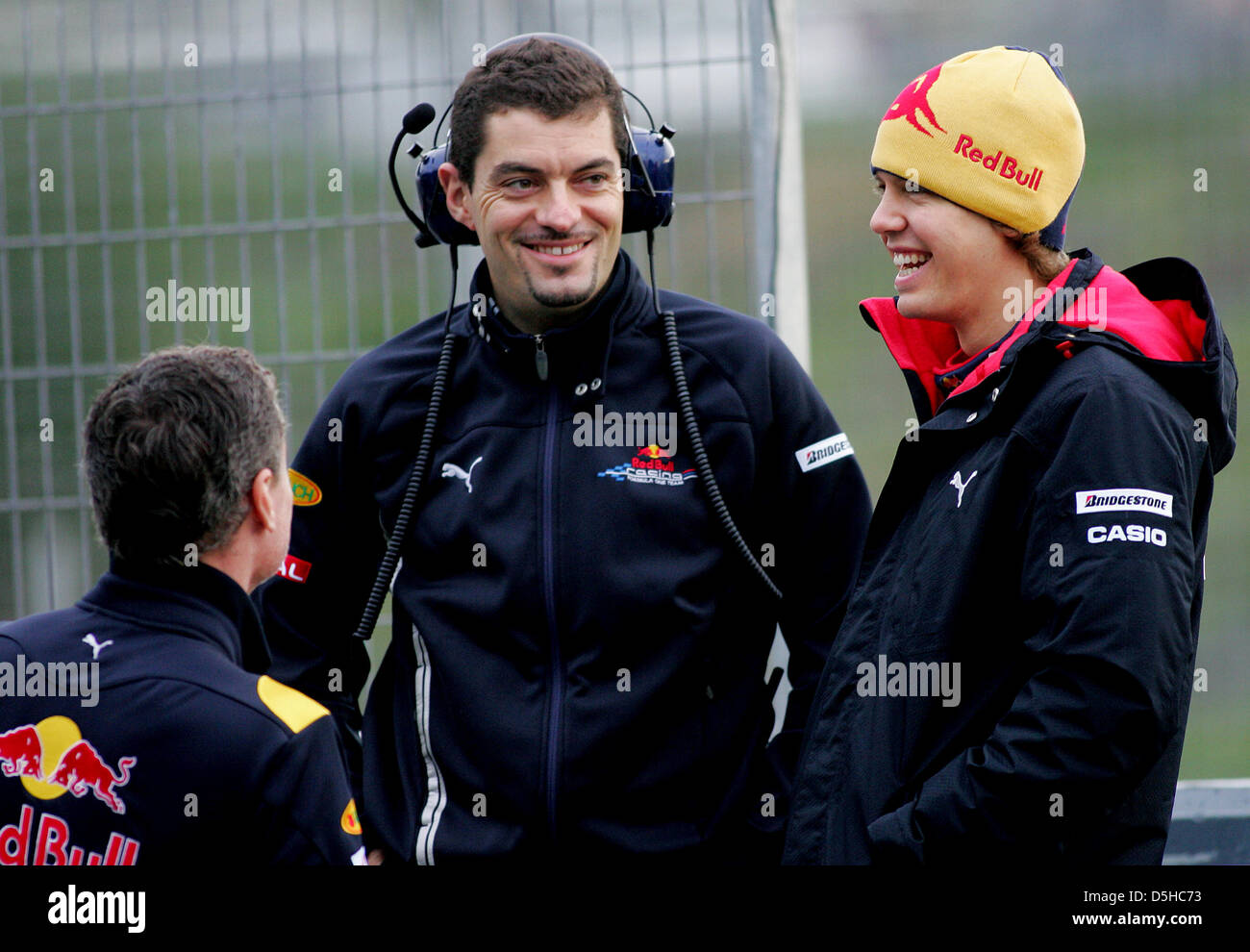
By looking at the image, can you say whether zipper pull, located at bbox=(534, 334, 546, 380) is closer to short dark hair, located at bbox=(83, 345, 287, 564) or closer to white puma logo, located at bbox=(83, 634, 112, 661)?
short dark hair, located at bbox=(83, 345, 287, 564)

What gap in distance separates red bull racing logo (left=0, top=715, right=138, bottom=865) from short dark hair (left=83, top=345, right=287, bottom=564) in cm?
28

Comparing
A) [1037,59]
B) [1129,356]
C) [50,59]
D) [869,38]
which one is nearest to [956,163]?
[1037,59]

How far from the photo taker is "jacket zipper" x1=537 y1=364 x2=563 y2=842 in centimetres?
251

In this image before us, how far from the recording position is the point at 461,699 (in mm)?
2578

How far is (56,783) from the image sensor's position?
196 cm

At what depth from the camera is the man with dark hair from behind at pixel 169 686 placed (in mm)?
1916

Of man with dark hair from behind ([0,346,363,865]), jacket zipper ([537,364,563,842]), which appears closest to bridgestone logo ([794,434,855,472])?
jacket zipper ([537,364,563,842])

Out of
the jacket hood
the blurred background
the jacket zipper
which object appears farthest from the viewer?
the blurred background

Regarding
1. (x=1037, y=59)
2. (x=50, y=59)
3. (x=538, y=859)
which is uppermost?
(x=50, y=59)

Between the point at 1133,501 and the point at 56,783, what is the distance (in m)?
1.53

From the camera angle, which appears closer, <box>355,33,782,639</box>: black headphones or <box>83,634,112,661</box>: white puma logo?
<box>83,634,112,661</box>: white puma logo

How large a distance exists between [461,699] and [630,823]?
1.24 feet

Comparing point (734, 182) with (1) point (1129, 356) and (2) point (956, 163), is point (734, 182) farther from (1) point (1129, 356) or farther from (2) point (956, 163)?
(1) point (1129, 356)

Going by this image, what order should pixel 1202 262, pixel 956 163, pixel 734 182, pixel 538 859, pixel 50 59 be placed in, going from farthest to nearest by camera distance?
1. pixel 1202 262
2. pixel 50 59
3. pixel 734 182
4. pixel 538 859
5. pixel 956 163
